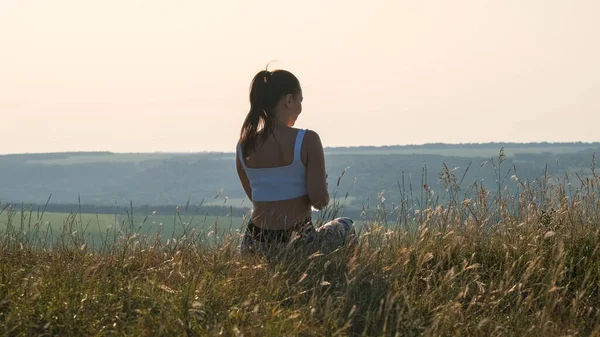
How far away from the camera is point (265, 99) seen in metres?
5.76

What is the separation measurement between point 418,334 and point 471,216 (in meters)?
2.24

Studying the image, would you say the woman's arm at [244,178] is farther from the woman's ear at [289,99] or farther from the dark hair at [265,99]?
the woman's ear at [289,99]

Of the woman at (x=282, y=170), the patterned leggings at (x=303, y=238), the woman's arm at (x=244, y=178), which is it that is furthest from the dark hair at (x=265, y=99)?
the patterned leggings at (x=303, y=238)

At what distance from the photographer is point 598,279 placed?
5.66 meters

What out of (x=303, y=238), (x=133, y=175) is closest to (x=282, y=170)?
(x=303, y=238)

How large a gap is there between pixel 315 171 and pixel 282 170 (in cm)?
25

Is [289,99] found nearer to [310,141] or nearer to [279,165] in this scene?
[310,141]

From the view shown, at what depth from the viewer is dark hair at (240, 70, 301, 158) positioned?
5.73 meters

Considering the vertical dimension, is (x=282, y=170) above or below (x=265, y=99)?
below

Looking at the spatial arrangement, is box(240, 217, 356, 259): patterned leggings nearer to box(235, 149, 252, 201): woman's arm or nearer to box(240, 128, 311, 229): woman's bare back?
box(240, 128, 311, 229): woman's bare back

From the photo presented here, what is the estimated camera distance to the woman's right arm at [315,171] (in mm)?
5711

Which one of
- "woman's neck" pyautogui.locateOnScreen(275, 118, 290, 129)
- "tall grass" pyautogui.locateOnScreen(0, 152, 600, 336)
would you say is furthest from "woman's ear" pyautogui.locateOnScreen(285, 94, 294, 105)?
"tall grass" pyautogui.locateOnScreen(0, 152, 600, 336)

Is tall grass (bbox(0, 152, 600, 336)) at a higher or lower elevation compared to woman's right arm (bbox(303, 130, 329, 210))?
lower

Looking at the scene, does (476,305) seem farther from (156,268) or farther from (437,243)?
(156,268)
